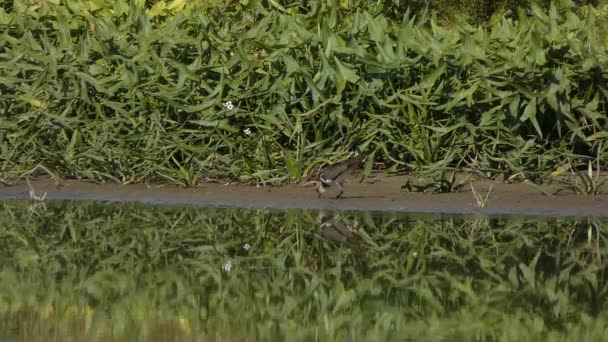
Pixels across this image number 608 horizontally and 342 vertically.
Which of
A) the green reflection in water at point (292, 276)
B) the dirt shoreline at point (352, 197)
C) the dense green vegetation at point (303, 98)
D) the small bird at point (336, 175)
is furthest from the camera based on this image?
the dense green vegetation at point (303, 98)

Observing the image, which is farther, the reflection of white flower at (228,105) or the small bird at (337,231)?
the reflection of white flower at (228,105)

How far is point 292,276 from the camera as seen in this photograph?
729cm

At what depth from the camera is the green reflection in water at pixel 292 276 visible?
6.12 meters

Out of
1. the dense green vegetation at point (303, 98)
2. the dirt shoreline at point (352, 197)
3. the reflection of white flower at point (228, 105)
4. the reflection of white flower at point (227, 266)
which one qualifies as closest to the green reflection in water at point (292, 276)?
the reflection of white flower at point (227, 266)

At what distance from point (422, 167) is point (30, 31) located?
10.4 feet

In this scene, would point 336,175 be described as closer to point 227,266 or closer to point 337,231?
point 337,231

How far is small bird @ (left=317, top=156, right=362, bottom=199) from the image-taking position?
9.65m

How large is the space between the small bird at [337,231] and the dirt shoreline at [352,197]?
0.39 metres

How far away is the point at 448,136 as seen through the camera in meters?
10.2

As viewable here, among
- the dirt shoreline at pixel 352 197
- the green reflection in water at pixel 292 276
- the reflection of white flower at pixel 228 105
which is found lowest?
the green reflection in water at pixel 292 276

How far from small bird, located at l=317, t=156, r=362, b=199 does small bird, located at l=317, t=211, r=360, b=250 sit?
365mm

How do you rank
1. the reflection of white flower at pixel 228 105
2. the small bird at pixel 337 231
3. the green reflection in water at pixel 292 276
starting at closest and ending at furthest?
1. the green reflection in water at pixel 292 276
2. the small bird at pixel 337 231
3. the reflection of white flower at pixel 228 105

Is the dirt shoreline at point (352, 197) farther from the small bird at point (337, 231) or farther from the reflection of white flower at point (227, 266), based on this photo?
the reflection of white flower at point (227, 266)

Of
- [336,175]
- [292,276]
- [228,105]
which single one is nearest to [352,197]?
[336,175]
